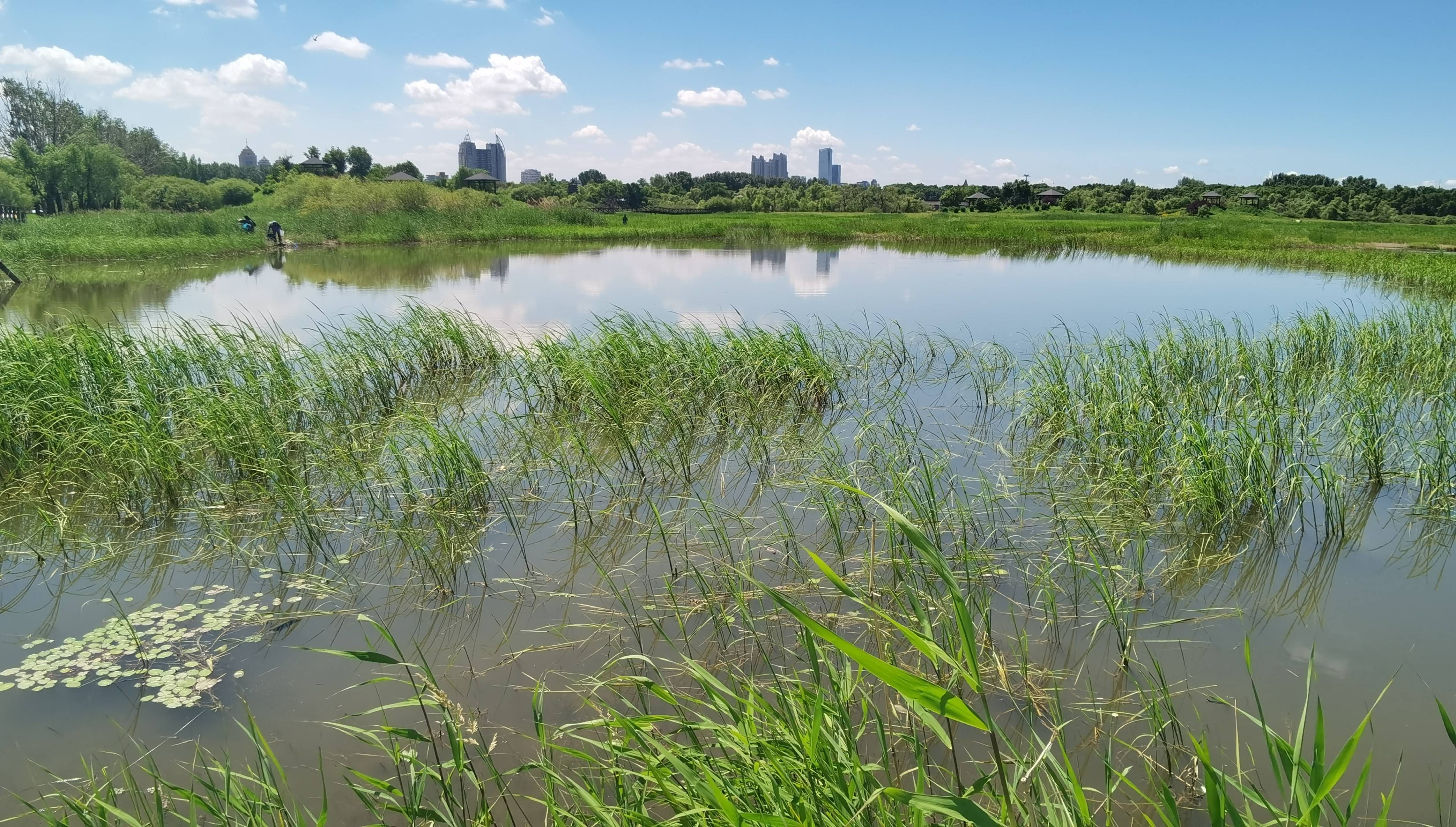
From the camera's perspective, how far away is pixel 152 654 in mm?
3039

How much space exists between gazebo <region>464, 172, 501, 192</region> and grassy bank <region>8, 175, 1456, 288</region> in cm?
934

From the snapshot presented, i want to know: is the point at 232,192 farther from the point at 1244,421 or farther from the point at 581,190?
the point at 1244,421

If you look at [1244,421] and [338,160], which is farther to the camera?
[338,160]

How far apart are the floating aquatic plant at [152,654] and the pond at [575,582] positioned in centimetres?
1

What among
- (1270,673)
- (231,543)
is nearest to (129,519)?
(231,543)

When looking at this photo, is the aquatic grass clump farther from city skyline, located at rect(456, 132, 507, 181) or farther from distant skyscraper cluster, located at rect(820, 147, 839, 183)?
distant skyscraper cluster, located at rect(820, 147, 839, 183)

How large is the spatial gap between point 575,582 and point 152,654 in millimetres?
1667

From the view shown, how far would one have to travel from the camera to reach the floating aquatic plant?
2.88m

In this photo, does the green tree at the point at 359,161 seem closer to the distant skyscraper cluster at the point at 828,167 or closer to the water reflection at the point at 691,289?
the water reflection at the point at 691,289

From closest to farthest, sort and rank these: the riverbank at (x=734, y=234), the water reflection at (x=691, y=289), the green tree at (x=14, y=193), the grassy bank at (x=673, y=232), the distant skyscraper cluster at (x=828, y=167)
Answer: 1. the water reflection at (x=691, y=289)
2. the riverbank at (x=734, y=234)
3. the grassy bank at (x=673, y=232)
4. the green tree at (x=14, y=193)
5. the distant skyscraper cluster at (x=828, y=167)

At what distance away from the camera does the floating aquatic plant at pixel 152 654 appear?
113 inches

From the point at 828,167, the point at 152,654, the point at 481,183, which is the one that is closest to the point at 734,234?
the point at 481,183

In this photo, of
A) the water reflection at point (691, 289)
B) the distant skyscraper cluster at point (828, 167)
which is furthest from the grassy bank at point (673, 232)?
the distant skyscraper cluster at point (828, 167)

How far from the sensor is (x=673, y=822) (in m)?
1.78
